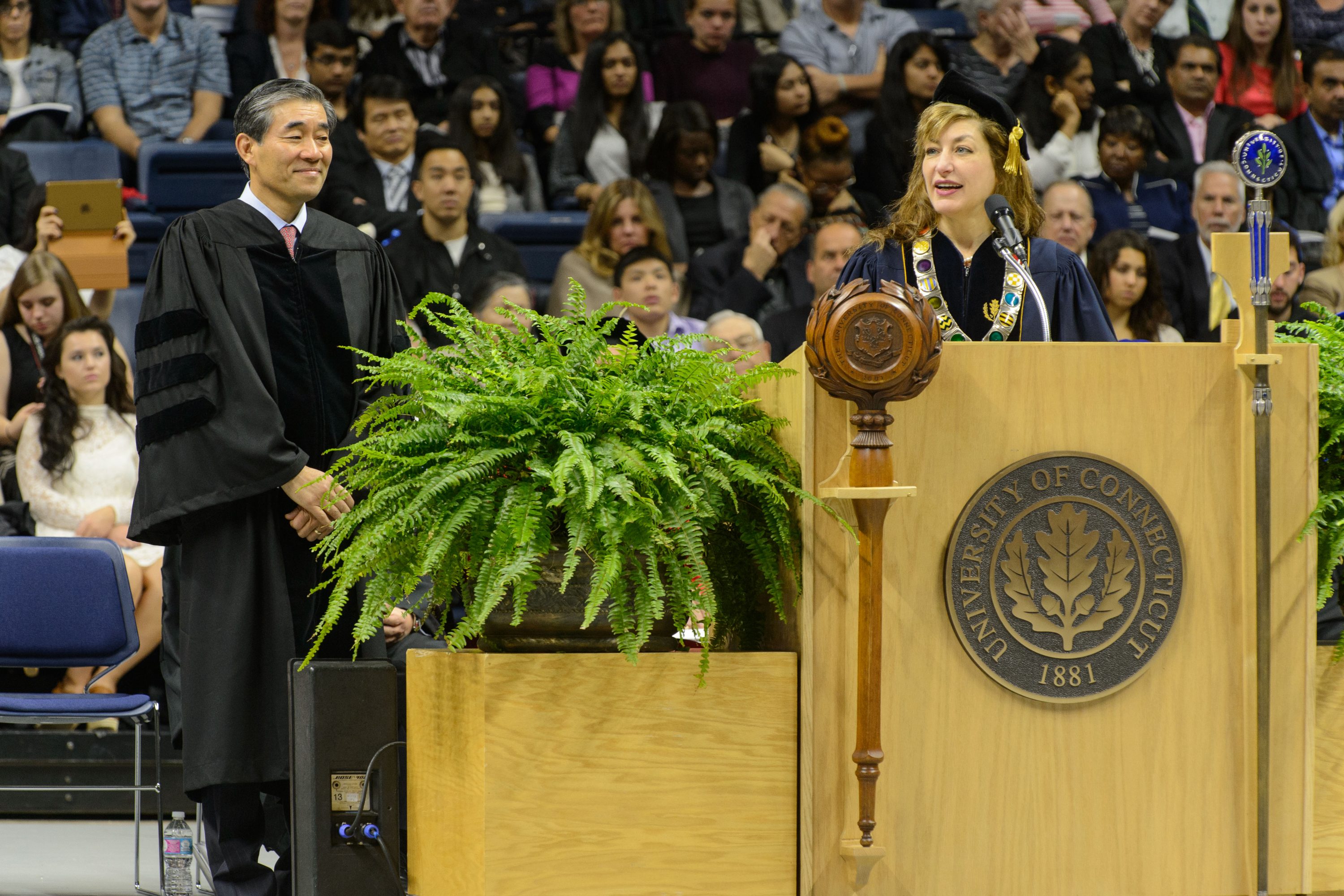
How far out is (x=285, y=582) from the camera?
9.41ft

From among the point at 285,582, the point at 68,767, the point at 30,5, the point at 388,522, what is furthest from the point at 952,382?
the point at 30,5

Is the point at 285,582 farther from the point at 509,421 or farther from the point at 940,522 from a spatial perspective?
the point at 940,522

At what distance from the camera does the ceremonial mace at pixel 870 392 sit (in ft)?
6.72

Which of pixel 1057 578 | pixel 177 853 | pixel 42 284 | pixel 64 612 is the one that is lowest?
pixel 177 853

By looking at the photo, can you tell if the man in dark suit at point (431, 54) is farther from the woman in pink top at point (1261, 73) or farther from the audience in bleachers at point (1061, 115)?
the woman in pink top at point (1261, 73)

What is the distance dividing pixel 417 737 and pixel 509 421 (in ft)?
1.61

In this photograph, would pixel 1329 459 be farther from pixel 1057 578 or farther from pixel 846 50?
pixel 846 50

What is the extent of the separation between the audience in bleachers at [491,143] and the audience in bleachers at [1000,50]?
2431 millimetres

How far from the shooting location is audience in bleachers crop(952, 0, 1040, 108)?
25.9ft

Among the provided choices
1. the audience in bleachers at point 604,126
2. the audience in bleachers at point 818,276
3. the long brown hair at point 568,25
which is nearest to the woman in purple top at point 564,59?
the long brown hair at point 568,25

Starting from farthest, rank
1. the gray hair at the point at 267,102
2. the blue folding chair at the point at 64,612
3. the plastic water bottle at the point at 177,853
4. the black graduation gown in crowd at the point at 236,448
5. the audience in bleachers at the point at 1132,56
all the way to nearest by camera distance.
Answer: the audience in bleachers at the point at 1132,56 → the blue folding chair at the point at 64,612 → the plastic water bottle at the point at 177,853 → the gray hair at the point at 267,102 → the black graduation gown in crowd at the point at 236,448

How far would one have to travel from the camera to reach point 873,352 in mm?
2047

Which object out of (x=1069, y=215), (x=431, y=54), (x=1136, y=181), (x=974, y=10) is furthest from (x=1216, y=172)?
(x=431, y=54)

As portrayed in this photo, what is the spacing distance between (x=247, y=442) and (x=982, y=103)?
A: 5.26ft
